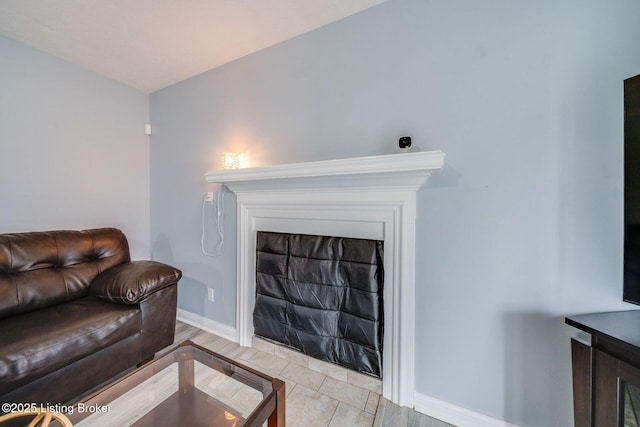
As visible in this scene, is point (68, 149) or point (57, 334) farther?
point (68, 149)

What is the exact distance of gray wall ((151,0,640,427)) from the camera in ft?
3.34

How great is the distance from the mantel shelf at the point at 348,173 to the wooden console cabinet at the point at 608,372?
82cm

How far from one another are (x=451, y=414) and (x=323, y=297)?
91 cm

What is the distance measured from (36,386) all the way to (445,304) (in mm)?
2074

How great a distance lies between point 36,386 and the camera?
1.15 meters

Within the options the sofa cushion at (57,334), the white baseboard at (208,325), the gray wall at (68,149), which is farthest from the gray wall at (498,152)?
the gray wall at (68,149)

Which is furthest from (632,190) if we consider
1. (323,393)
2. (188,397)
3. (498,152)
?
(188,397)

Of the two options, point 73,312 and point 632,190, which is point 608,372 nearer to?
point 632,190

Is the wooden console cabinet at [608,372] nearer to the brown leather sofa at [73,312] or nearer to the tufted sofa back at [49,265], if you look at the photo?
the brown leather sofa at [73,312]

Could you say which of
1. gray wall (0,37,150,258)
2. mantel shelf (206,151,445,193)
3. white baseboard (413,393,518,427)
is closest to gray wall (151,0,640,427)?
white baseboard (413,393,518,427)

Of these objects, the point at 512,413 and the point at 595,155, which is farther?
the point at 512,413

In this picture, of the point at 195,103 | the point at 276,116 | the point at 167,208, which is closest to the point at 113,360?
the point at 167,208

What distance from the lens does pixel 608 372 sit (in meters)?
0.79

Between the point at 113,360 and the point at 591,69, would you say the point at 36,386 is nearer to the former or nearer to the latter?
the point at 113,360
